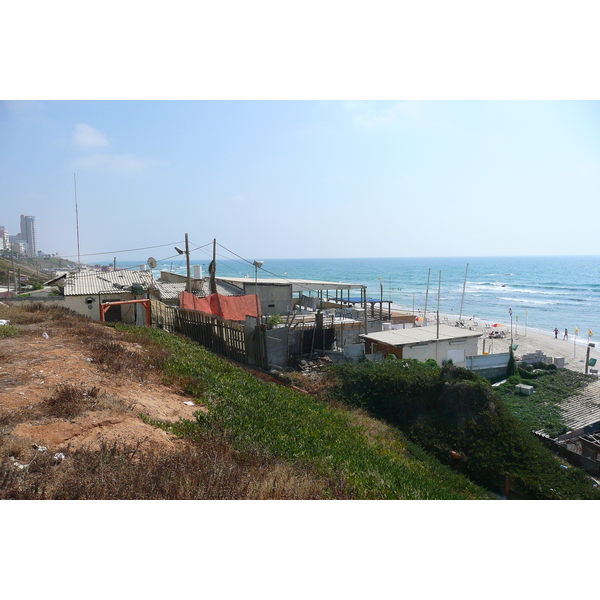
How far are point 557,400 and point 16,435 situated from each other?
19342 mm

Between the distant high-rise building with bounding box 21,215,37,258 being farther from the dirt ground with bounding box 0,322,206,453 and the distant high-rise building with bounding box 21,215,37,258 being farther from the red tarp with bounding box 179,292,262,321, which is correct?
the dirt ground with bounding box 0,322,206,453

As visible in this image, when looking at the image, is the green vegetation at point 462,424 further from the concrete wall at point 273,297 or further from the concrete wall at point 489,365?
the concrete wall at point 273,297

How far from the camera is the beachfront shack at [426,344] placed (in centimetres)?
1812

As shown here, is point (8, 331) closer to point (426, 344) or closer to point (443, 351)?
point (426, 344)

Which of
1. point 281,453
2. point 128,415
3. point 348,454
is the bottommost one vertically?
point 348,454

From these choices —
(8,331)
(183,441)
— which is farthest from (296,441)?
(8,331)

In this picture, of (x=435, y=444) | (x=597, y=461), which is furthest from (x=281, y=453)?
(x=597, y=461)

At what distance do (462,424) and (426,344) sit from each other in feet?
26.7

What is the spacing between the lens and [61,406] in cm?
530

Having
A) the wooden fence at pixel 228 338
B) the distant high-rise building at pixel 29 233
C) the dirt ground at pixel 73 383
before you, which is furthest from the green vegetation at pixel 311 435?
the distant high-rise building at pixel 29 233

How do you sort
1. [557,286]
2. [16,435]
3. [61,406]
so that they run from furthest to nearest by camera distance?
[557,286]
[61,406]
[16,435]

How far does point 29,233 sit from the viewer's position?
10981cm

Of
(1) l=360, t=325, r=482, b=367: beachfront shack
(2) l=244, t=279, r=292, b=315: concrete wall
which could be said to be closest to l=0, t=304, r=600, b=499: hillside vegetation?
(1) l=360, t=325, r=482, b=367: beachfront shack

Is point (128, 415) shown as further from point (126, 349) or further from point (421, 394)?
point (421, 394)
